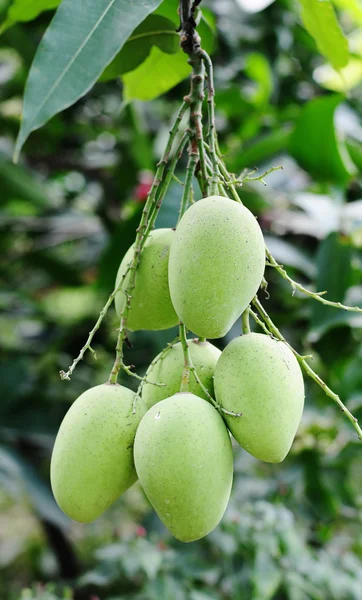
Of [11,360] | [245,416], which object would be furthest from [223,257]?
[11,360]

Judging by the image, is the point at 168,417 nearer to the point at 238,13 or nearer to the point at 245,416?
the point at 245,416

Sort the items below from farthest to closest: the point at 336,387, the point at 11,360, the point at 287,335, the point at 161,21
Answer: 1. the point at 11,360
2. the point at 287,335
3. the point at 336,387
4. the point at 161,21

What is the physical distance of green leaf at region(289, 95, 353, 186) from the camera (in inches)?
51.6

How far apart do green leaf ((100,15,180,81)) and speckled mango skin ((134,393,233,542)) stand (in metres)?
0.45

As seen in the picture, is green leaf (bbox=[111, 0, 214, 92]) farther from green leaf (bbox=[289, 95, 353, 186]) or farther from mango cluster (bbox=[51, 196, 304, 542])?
green leaf (bbox=[289, 95, 353, 186])

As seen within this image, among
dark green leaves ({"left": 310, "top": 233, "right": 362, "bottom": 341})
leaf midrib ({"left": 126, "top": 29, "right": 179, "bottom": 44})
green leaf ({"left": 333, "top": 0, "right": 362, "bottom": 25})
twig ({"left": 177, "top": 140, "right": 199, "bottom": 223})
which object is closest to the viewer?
twig ({"left": 177, "top": 140, "right": 199, "bottom": 223})

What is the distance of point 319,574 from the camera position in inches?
47.2

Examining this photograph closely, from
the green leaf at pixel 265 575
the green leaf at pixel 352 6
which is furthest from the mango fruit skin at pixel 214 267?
the green leaf at pixel 352 6

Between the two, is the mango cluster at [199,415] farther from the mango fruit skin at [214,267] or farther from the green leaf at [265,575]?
the green leaf at [265,575]

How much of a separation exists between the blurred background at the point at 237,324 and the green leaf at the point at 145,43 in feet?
0.35

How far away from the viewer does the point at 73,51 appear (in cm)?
55

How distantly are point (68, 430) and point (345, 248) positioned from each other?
818mm

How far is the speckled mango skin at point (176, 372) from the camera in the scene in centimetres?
63

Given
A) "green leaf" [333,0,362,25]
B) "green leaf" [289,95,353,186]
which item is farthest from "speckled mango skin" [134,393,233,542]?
"green leaf" [333,0,362,25]
